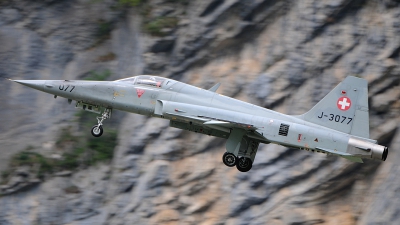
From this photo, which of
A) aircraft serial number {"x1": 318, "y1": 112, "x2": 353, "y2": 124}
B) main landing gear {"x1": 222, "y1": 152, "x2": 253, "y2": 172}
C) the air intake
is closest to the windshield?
main landing gear {"x1": 222, "y1": 152, "x2": 253, "y2": 172}

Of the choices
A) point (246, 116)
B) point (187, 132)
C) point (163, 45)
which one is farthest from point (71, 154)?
point (246, 116)

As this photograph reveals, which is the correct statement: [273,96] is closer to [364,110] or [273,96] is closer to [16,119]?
[364,110]

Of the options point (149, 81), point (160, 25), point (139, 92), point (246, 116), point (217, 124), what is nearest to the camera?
point (217, 124)

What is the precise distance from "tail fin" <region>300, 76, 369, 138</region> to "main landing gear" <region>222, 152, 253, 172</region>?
2.18 metres

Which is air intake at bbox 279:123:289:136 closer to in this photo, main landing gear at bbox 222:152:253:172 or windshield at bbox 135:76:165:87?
main landing gear at bbox 222:152:253:172

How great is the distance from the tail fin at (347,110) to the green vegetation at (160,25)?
9.33m

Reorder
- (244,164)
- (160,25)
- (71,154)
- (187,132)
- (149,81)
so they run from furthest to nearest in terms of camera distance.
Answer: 1. (71,154)
2. (160,25)
3. (187,132)
4. (149,81)
5. (244,164)

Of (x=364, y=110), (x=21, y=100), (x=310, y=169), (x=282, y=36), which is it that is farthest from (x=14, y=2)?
(x=364, y=110)

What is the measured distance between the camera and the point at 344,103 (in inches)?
906

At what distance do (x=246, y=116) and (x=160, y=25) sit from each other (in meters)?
9.01

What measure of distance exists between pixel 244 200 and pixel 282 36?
6.28 meters

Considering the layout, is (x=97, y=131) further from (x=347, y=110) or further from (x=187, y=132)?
(x=347, y=110)

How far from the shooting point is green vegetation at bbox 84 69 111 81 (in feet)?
103

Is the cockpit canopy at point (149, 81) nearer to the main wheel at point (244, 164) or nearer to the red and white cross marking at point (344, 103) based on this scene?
the main wheel at point (244, 164)
